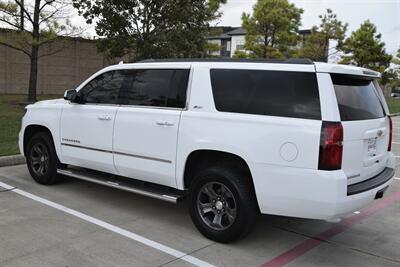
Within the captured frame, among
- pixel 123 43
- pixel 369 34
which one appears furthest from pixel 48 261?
pixel 369 34

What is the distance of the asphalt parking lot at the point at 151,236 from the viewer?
414 centimetres

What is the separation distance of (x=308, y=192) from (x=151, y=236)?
178 centimetres

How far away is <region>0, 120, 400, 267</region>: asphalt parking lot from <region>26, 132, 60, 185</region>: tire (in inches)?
12.0

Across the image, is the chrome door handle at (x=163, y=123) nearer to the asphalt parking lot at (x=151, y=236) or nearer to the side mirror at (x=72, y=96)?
the asphalt parking lot at (x=151, y=236)

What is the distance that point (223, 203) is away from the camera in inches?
181

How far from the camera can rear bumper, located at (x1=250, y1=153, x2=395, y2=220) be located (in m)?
3.89

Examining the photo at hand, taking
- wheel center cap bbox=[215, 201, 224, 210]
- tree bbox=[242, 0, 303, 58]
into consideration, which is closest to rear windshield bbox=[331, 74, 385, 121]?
wheel center cap bbox=[215, 201, 224, 210]

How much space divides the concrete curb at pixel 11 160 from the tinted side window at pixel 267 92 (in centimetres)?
469

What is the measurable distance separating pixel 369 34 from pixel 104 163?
3577cm

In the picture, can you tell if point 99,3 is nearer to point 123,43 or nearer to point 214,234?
A: point 123,43

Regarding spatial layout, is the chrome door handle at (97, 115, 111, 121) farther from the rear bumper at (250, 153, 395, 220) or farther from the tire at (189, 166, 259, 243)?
the rear bumper at (250, 153, 395, 220)

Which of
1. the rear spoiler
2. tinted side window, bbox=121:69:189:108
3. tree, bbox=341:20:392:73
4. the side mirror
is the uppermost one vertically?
tree, bbox=341:20:392:73

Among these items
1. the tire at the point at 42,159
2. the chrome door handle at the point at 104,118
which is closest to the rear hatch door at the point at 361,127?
the chrome door handle at the point at 104,118

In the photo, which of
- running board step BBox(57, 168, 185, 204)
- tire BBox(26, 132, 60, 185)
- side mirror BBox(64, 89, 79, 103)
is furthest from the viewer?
tire BBox(26, 132, 60, 185)
